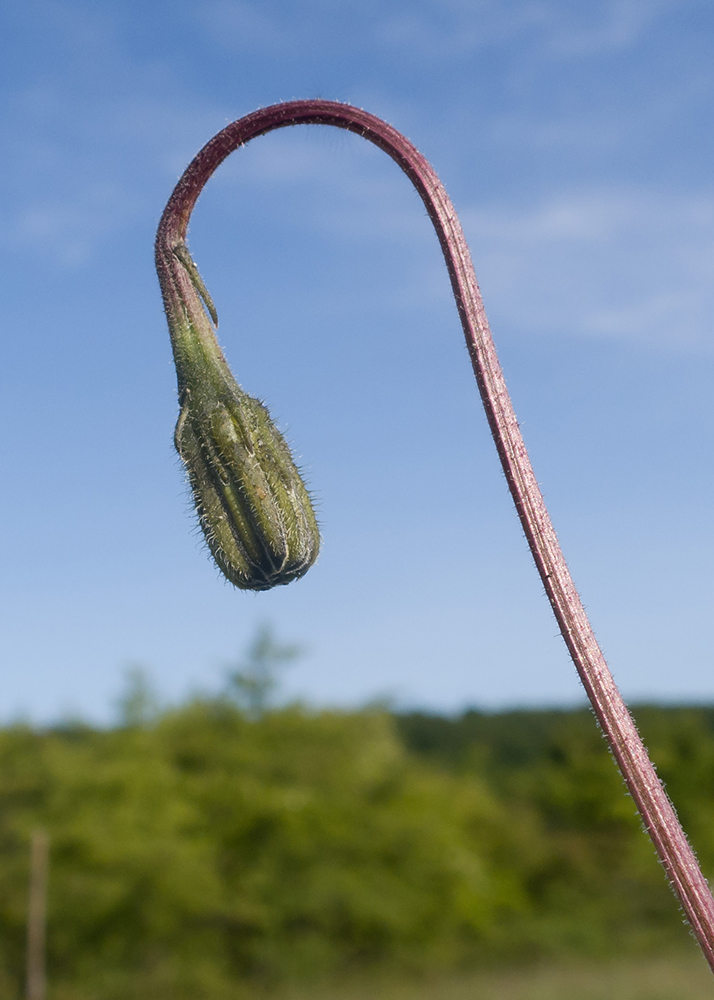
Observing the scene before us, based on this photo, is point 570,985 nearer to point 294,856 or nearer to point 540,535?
point 294,856

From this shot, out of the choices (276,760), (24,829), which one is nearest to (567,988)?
(276,760)

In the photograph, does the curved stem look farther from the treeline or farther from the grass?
the grass

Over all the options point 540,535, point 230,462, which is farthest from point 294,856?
point 540,535

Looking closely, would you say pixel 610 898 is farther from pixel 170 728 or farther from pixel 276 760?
pixel 170 728

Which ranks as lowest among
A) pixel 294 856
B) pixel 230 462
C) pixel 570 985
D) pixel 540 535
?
pixel 540 535

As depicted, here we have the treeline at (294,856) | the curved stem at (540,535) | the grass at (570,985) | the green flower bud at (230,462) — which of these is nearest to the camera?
the curved stem at (540,535)

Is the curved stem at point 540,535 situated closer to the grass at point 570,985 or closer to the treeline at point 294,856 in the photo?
the treeline at point 294,856

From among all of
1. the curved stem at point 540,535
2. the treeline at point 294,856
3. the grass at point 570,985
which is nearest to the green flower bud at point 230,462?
the curved stem at point 540,535
